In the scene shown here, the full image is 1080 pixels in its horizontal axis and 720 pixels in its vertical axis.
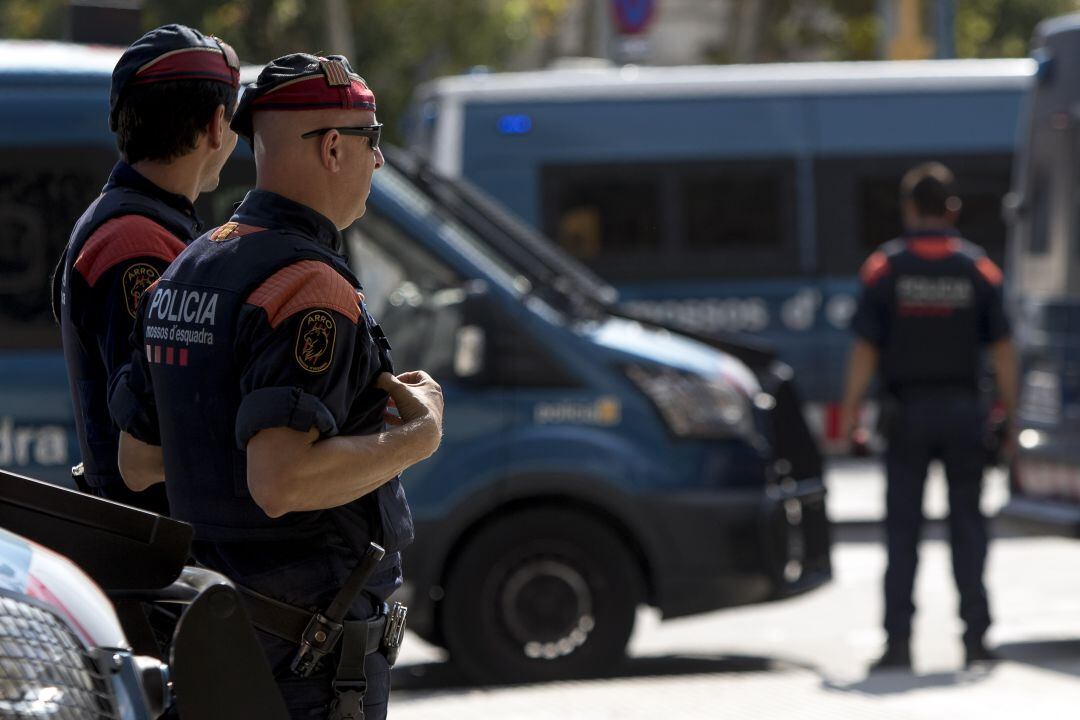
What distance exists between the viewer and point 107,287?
11.1ft

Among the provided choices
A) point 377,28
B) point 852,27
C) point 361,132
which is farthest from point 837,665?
point 852,27

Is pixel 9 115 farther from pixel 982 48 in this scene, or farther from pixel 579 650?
pixel 982 48

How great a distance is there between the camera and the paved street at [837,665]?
6.19m

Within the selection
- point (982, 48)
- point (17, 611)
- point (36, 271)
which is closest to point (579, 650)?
point (36, 271)

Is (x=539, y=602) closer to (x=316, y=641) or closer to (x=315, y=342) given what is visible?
(x=316, y=641)

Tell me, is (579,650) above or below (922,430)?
below

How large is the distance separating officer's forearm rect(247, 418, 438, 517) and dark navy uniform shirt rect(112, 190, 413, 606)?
26mm

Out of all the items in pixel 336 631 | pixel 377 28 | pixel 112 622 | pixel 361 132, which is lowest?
pixel 377 28

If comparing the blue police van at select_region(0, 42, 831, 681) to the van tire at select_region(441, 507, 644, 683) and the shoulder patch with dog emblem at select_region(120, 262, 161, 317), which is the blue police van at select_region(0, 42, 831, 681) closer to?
the van tire at select_region(441, 507, 644, 683)

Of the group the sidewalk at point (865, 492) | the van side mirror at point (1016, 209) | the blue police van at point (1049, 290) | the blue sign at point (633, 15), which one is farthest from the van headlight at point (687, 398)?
the blue sign at point (633, 15)

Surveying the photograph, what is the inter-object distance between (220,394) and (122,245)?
0.58 metres

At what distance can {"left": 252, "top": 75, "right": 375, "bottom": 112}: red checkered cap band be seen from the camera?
9.78 feet

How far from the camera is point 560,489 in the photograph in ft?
23.1

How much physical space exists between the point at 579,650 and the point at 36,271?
7.67ft
